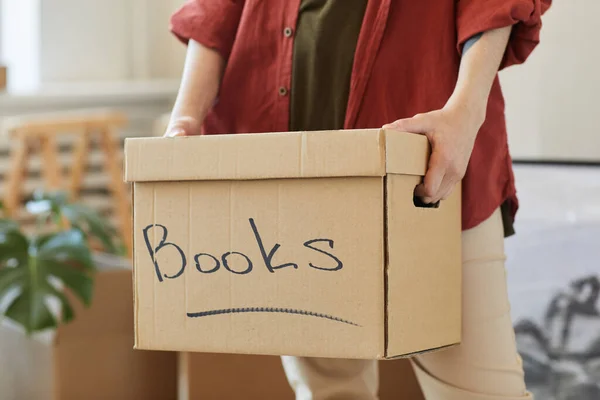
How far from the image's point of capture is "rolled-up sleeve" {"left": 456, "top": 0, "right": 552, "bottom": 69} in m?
0.76

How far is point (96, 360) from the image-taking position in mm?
1578

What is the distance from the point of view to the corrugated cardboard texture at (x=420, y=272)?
682 millimetres

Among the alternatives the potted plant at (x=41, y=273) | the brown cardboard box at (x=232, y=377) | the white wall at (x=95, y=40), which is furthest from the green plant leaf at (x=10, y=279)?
the white wall at (x=95, y=40)

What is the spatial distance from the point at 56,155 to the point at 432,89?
1.89 meters

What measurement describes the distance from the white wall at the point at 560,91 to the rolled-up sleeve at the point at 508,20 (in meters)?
0.57

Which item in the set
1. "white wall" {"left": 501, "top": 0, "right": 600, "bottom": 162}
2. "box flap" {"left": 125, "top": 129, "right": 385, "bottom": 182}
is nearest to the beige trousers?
"box flap" {"left": 125, "top": 129, "right": 385, "bottom": 182}

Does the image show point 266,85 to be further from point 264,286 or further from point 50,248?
point 50,248

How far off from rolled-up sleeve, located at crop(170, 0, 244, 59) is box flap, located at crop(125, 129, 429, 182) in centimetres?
22

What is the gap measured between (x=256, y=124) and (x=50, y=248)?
28.6 inches

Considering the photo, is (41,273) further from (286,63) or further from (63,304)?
(286,63)

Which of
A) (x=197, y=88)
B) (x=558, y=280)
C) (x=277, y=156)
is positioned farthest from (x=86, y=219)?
(x=277, y=156)

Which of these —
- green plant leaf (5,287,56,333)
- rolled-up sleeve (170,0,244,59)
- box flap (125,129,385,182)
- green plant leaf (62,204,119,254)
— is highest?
rolled-up sleeve (170,0,244,59)

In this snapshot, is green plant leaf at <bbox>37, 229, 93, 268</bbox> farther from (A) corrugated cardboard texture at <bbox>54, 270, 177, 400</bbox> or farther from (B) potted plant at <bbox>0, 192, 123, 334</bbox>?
(A) corrugated cardboard texture at <bbox>54, 270, 177, 400</bbox>

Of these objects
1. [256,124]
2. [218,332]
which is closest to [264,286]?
[218,332]
